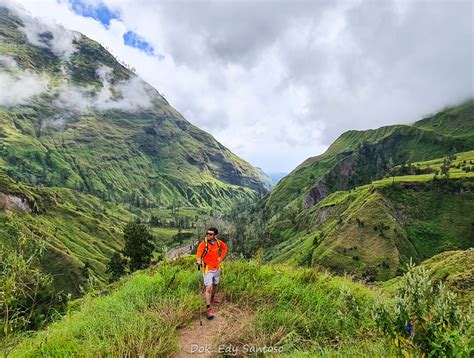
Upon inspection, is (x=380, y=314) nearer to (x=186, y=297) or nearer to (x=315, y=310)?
(x=315, y=310)

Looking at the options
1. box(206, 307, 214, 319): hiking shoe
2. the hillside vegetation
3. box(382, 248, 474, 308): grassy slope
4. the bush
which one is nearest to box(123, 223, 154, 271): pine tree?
box(382, 248, 474, 308): grassy slope

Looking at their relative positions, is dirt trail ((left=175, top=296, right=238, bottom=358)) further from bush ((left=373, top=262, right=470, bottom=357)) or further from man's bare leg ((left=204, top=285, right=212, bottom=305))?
bush ((left=373, top=262, right=470, bottom=357))

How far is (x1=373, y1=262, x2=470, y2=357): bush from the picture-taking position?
16.8 ft

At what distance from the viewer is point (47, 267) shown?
413 ft

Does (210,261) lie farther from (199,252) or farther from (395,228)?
(395,228)

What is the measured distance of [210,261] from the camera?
40.1 ft

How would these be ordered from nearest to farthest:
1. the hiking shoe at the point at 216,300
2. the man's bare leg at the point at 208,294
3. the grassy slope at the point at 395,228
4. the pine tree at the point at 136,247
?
the man's bare leg at the point at 208,294
the hiking shoe at the point at 216,300
the pine tree at the point at 136,247
the grassy slope at the point at 395,228

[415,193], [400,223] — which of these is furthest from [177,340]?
[415,193]

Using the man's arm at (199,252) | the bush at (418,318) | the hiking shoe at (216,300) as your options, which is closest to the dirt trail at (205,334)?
the hiking shoe at (216,300)

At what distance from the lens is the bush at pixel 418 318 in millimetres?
5119

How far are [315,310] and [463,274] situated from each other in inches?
1531

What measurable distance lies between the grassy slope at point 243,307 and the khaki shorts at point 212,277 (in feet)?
1.73

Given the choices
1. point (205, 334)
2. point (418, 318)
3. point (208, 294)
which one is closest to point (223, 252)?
point (208, 294)

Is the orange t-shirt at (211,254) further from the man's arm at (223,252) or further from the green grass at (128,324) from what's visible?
the green grass at (128,324)
